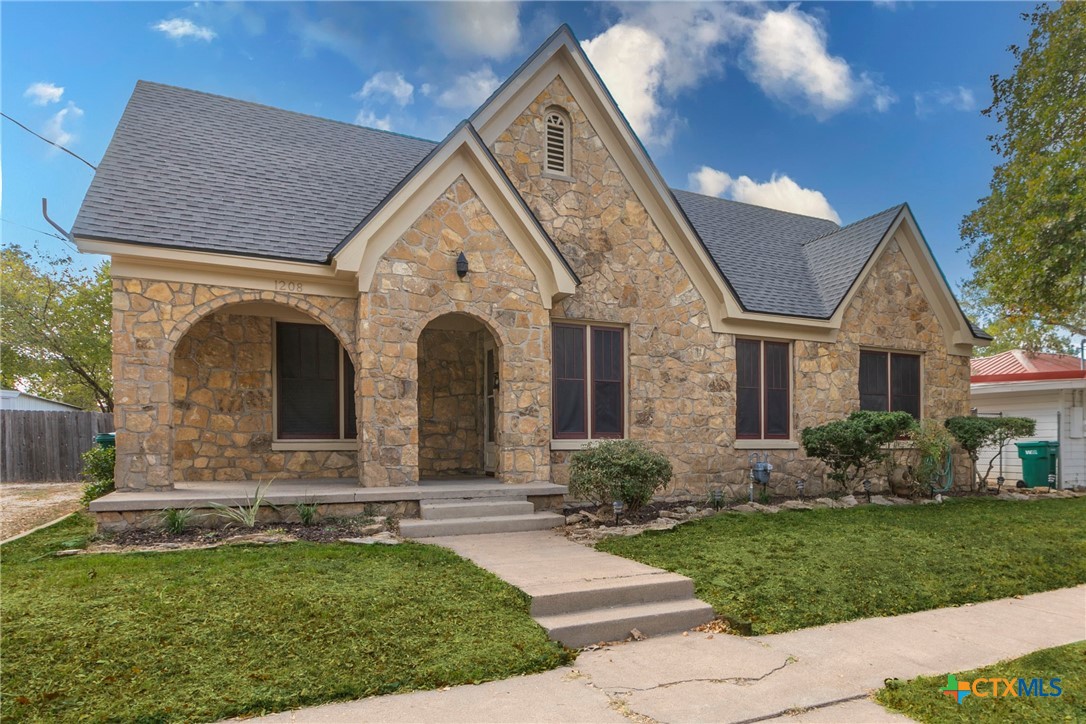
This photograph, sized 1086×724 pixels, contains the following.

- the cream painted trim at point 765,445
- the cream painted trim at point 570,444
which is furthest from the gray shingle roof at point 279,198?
the cream painted trim at point 570,444

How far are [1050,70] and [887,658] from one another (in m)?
15.3

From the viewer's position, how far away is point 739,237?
14438 mm

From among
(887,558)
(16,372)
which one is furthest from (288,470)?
(16,372)

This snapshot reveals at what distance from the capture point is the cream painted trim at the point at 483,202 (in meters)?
8.29

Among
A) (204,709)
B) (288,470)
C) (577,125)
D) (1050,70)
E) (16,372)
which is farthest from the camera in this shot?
(16,372)

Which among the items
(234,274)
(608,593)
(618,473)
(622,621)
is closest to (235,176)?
(234,274)

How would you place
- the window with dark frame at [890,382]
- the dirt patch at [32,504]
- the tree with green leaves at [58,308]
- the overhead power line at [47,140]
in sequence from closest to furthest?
the dirt patch at [32,504] → the window with dark frame at [890,382] → the overhead power line at [47,140] → the tree with green leaves at [58,308]

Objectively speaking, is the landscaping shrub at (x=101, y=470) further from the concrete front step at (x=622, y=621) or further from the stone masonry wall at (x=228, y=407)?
the concrete front step at (x=622, y=621)

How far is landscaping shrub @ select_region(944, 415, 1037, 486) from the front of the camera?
39.7 feet

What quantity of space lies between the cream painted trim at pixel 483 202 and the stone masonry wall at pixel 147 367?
194cm

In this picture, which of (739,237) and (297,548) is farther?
(739,237)

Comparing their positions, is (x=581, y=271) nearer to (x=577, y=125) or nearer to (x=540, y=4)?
(x=577, y=125)

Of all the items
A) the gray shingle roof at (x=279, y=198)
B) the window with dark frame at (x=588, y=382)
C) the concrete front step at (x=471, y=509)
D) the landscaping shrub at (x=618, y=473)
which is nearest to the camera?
the concrete front step at (x=471, y=509)

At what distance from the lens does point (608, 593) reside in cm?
512
